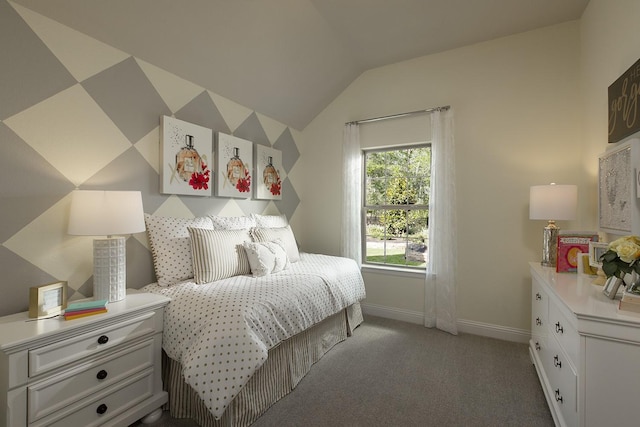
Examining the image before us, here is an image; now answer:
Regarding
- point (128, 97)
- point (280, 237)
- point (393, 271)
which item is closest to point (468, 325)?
Answer: point (393, 271)

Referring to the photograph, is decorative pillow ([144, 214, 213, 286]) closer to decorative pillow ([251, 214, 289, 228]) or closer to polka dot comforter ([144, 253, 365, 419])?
polka dot comforter ([144, 253, 365, 419])

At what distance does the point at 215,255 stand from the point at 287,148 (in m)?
1.93

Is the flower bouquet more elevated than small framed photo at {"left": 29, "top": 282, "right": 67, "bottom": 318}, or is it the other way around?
the flower bouquet

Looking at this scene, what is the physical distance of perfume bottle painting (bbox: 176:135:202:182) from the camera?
2.42 m

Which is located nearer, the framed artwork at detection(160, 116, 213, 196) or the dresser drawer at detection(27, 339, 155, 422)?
the dresser drawer at detection(27, 339, 155, 422)

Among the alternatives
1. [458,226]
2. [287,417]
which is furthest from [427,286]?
[287,417]

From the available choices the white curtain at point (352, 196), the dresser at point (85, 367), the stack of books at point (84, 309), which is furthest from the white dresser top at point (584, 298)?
the stack of books at point (84, 309)

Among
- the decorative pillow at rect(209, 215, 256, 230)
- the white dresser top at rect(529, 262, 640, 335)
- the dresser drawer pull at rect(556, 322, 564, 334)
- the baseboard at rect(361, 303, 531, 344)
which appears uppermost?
the decorative pillow at rect(209, 215, 256, 230)

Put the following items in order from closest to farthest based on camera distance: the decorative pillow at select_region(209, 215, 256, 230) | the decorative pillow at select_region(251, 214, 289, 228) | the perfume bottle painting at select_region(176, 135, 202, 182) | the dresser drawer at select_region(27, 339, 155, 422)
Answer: the dresser drawer at select_region(27, 339, 155, 422) < the perfume bottle painting at select_region(176, 135, 202, 182) < the decorative pillow at select_region(209, 215, 256, 230) < the decorative pillow at select_region(251, 214, 289, 228)

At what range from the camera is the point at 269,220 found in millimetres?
3234

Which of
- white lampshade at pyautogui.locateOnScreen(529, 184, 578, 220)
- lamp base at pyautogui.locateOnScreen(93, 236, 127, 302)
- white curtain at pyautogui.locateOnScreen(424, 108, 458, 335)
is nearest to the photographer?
lamp base at pyautogui.locateOnScreen(93, 236, 127, 302)

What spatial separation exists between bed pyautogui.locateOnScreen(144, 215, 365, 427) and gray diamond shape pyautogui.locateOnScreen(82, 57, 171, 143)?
688mm

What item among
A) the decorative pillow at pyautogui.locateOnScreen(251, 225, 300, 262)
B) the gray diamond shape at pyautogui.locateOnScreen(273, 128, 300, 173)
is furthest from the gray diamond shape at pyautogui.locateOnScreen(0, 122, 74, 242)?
the gray diamond shape at pyautogui.locateOnScreen(273, 128, 300, 173)

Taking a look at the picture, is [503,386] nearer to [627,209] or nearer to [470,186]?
[627,209]
